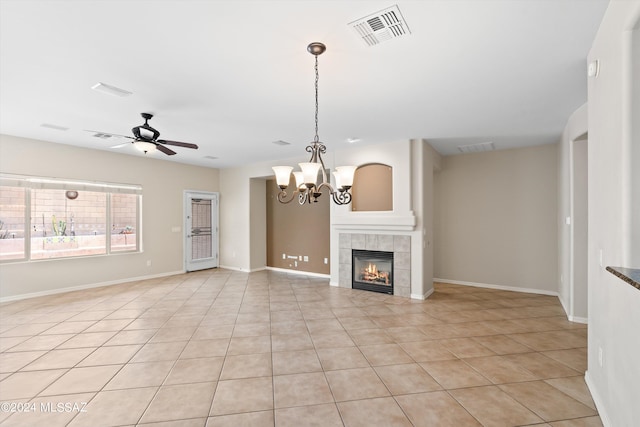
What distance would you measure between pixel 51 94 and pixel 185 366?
332 cm

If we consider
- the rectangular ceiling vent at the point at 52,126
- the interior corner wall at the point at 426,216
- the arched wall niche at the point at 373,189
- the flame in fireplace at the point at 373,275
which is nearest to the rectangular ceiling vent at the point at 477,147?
the interior corner wall at the point at 426,216

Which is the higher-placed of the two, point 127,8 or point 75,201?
point 127,8

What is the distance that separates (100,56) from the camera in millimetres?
2590

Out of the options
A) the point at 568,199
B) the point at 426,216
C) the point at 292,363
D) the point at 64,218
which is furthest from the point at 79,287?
the point at 568,199

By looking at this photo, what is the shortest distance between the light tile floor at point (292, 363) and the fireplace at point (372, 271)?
2.13ft

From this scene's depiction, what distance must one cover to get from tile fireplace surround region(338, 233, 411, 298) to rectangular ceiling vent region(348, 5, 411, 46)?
3.68m

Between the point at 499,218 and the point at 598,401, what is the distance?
433 centimetres

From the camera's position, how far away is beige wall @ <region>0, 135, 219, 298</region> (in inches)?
205

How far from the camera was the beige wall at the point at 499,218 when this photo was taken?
5.63m

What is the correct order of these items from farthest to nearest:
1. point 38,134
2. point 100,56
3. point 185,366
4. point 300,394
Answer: point 38,134 < point 185,366 < point 100,56 < point 300,394

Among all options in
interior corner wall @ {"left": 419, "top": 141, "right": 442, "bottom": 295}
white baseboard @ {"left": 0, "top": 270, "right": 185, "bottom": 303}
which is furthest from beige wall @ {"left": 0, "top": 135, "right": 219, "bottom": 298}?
interior corner wall @ {"left": 419, "top": 141, "right": 442, "bottom": 295}

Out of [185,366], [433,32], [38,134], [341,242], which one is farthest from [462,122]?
[38,134]

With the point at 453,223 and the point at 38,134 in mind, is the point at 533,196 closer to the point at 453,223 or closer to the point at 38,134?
the point at 453,223

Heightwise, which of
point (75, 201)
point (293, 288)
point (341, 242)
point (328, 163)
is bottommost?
point (293, 288)
